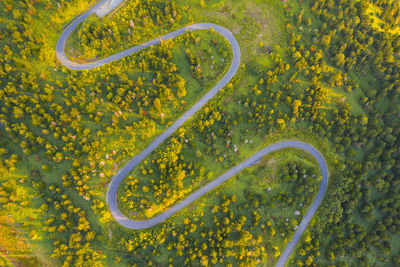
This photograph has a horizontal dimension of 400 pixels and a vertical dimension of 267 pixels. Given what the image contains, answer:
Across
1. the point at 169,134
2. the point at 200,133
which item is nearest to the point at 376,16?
the point at 200,133

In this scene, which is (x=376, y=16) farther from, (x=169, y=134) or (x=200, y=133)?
(x=169, y=134)

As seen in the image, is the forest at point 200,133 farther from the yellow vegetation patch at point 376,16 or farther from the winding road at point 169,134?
the yellow vegetation patch at point 376,16

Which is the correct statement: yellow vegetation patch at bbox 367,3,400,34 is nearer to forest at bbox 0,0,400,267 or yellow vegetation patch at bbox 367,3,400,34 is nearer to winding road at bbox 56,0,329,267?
forest at bbox 0,0,400,267

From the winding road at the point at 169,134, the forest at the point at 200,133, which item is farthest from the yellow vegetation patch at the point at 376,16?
the winding road at the point at 169,134

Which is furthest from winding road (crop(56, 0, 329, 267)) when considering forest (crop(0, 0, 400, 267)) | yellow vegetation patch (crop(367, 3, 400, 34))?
yellow vegetation patch (crop(367, 3, 400, 34))

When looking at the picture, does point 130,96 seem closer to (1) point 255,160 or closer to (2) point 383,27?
(1) point 255,160

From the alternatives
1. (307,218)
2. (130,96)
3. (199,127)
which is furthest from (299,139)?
(130,96)
